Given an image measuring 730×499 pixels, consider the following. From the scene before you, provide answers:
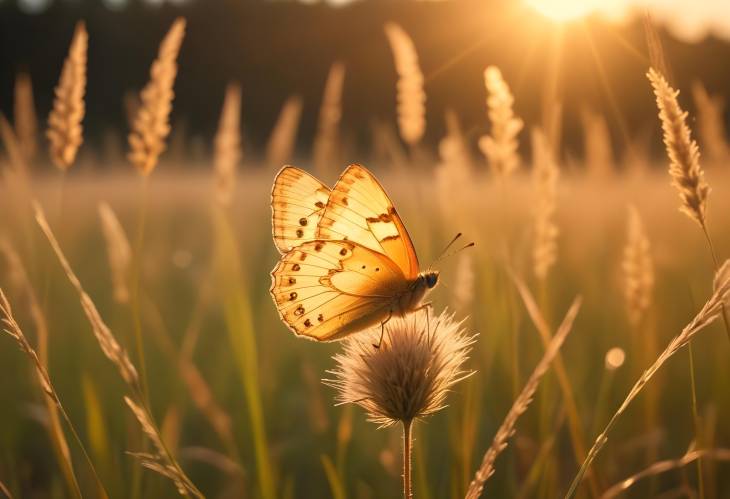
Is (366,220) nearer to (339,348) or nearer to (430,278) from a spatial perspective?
(430,278)

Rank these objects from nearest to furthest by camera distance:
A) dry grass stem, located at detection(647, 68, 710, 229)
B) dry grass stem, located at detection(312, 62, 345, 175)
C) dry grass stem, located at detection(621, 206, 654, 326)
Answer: dry grass stem, located at detection(647, 68, 710, 229), dry grass stem, located at detection(621, 206, 654, 326), dry grass stem, located at detection(312, 62, 345, 175)

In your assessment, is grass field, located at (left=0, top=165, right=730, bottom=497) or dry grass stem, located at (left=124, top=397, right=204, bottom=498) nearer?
dry grass stem, located at (left=124, top=397, right=204, bottom=498)

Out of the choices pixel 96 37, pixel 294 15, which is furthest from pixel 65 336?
pixel 294 15

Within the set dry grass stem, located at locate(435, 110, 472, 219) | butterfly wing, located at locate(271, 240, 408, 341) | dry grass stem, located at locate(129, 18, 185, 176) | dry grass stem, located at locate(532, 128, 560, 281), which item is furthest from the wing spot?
dry grass stem, located at locate(435, 110, 472, 219)

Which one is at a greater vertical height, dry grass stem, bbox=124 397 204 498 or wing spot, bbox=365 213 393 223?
wing spot, bbox=365 213 393 223

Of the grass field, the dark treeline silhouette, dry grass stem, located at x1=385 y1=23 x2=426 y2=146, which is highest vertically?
the dark treeline silhouette

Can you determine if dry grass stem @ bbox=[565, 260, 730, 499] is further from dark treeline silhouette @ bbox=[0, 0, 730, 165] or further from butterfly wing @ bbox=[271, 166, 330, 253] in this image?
dark treeline silhouette @ bbox=[0, 0, 730, 165]

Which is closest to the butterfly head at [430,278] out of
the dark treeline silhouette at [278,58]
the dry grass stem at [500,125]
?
the dry grass stem at [500,125]
